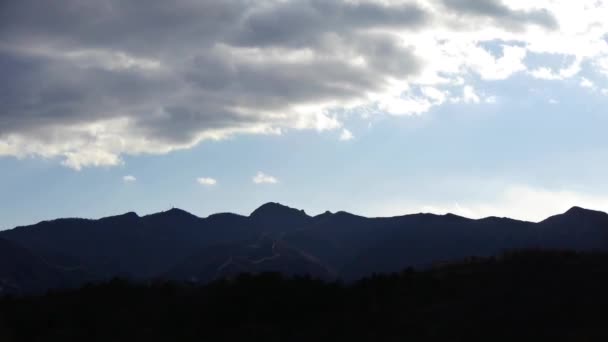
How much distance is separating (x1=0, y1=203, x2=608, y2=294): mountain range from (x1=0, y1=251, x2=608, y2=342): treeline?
61.2 meters

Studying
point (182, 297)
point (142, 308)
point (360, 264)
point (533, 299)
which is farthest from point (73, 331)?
point (360, 264)

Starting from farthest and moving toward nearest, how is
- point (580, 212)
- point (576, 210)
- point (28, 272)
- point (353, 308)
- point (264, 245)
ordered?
point (264, 245)
point (576, 210)
point (580, 212)
point (28, 272)
point (353, 308)

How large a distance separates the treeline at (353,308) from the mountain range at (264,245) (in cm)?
6123

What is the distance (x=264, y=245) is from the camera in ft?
462

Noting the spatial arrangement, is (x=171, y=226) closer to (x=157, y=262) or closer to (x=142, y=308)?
(x=157, y=262)

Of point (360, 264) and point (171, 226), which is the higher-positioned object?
point (171, 226)

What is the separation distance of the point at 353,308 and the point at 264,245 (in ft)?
373

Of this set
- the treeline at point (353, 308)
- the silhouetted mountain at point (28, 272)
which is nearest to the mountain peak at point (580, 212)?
the silhouetted mountain at point (28, 272)

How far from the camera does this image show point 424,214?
162 metres

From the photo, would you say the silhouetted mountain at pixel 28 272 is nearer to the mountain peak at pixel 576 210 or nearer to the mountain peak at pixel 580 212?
the mountain peak at pixel 580 212

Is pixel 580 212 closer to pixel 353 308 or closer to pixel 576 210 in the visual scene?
pixel 576 210

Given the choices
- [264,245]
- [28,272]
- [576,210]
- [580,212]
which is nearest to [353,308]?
[28,272]

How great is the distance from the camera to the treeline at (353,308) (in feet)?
77.5

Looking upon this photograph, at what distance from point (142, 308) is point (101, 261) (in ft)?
450
